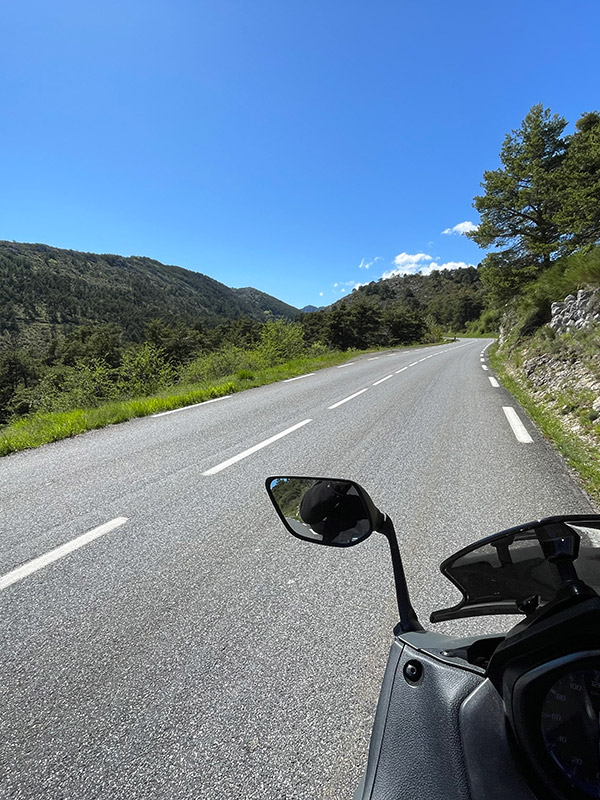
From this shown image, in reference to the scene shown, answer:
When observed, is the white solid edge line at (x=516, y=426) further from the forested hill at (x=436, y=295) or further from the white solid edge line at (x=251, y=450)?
the forested hill at (x=436, y=295)

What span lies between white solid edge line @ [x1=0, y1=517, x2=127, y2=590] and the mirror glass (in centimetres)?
250

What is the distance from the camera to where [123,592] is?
2.42 m

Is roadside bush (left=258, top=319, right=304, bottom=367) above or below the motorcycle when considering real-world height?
above

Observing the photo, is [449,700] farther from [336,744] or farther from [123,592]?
[123,592]

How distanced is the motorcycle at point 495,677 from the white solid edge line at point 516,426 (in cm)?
498

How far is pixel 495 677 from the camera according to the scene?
2.45ft

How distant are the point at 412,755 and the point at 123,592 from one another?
7.16 feet

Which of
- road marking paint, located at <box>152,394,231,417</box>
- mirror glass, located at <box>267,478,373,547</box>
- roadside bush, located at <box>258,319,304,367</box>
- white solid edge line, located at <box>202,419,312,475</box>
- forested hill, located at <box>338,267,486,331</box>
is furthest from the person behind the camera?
forested hill, located at <box>338,267,486,331</box>

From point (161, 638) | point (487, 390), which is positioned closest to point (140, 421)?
point (161, 638)

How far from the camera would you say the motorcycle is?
62 centimetres

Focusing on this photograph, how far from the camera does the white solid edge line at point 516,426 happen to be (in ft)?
17.8

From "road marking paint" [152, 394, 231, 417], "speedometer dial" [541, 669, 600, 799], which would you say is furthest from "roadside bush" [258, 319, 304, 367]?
"speedometer dial" [541, 669, 600, 799]

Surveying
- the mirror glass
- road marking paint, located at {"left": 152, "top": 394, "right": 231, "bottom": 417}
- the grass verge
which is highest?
the mirror glass

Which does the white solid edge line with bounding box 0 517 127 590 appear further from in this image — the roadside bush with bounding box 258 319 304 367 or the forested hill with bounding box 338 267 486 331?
the forested hill with bounding box 338 267 486 331
